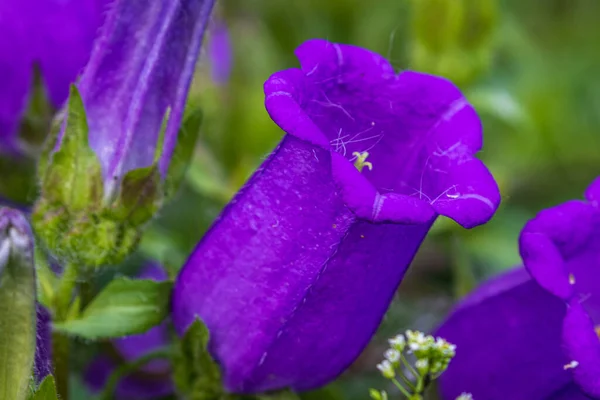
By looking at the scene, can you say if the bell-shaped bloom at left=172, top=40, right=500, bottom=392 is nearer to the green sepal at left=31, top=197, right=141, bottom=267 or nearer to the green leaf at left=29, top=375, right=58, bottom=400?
the green sepal at left=31, top=197, right=141, bottom=267

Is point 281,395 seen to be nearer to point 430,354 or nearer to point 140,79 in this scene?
point 430,354

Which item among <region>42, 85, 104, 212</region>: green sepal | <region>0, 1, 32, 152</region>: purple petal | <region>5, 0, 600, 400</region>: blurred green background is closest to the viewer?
<region>42, 85, 104, 212</region>: green sepal

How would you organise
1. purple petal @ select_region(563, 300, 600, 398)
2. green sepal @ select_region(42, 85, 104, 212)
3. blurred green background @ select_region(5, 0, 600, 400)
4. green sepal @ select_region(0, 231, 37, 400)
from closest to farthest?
green sepal @ select_region(0, 231, 37, 400) → purple petal @ select_region(563, 300, 600, 398) → green sepal @ select_region(42, 85, 104, 212) → blurred green background @ select_region(5, 0, 600, 400)

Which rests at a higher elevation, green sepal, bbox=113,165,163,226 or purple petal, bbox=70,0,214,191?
purple petal, bbox=70,0,214,191

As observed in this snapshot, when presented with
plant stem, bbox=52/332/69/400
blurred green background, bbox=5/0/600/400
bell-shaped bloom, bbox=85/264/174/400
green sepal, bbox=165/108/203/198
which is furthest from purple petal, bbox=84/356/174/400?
green sepal, bbox=165/108/203/198

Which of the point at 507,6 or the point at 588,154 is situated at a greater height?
the point at 507,6

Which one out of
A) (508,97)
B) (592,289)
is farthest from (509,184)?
(592,289)

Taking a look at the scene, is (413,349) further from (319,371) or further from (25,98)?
(25,98)
